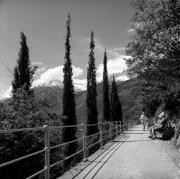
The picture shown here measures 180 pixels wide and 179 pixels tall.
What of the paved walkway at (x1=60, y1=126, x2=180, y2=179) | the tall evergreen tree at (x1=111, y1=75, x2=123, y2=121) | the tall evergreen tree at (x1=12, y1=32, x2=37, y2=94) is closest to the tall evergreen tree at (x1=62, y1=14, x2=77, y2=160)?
the tall evergreen tree at (x1=12, y1=32, x2=37, y2=94)

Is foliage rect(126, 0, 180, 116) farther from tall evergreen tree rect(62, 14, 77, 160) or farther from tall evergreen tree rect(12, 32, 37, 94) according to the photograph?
tall evergreen tree rect(62, 14, 77, 160)

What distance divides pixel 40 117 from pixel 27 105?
5.00ft

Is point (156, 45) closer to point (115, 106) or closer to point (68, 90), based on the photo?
point (68, 90)

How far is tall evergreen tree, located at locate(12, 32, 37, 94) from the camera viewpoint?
30877mm

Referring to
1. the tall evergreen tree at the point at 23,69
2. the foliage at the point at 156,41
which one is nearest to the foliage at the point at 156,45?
the foliage at the point at 156,41

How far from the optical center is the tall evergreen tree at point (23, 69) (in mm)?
30877

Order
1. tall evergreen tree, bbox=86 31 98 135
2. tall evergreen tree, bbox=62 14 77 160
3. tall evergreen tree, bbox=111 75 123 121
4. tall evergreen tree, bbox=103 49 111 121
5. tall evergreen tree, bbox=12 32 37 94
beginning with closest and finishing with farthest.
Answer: tall evergreen tree, bbox=12 32 37 94, tall evergreen tree, bbox=62 14 77 160, tall evergreen tree, bbox=86 31 98 135, tall evergreen tree, bbox=103 49 111 121, tall evergreen tree, bbox=111 75 123 121

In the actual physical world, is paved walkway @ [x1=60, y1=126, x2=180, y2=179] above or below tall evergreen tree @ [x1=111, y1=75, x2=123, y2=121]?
below

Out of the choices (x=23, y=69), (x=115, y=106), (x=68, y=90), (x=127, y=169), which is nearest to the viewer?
(x=127, y=169)

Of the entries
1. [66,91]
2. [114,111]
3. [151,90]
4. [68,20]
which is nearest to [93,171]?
[151,90]

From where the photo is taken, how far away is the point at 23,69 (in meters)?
31.2

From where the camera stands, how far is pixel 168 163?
905cm

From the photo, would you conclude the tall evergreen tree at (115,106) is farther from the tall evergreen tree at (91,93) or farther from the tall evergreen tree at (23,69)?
the tall evergreen tree at (23,69)

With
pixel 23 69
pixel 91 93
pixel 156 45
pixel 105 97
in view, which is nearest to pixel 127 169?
pixel 156 45
